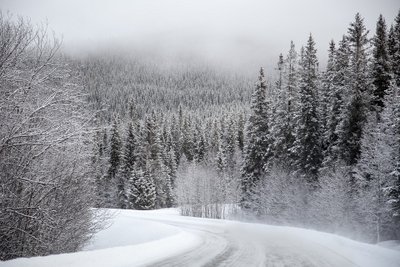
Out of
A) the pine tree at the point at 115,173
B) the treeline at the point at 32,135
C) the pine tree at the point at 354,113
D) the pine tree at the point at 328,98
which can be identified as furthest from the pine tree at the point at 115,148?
the treeline at the point at 32,135

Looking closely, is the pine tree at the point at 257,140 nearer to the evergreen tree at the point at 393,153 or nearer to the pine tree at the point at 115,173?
the evergreen tree at the point at 393,153

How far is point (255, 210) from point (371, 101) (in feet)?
60.7

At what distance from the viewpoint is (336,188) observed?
107 ft

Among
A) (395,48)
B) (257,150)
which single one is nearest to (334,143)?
(395,48)

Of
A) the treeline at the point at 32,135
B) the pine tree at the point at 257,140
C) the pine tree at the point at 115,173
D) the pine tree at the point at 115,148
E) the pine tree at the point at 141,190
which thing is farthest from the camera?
the pine tree at the point at 115,148

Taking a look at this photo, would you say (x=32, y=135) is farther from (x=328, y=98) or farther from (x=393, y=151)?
(x=328, y=98)

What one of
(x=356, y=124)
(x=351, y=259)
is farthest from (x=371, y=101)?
(x=351, y=259)

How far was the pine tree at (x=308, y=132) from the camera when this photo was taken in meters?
39.0

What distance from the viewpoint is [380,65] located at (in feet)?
118

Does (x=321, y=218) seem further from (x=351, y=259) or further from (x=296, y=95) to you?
(x=351, y=259)

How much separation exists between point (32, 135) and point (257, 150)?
39.3 metres

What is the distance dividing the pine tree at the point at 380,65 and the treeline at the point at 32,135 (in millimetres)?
30970

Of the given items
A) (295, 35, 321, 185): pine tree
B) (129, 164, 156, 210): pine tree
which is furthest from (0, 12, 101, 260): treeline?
(129, 164, 156, 210): pine tree

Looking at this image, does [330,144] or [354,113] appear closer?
[354,113]
